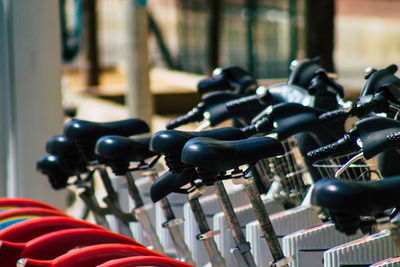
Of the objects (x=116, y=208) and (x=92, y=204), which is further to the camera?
(x=92, y=204)

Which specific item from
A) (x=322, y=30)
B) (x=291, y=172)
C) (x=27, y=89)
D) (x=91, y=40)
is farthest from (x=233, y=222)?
(x=91, y=40)

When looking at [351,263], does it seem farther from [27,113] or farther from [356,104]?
[27,113]

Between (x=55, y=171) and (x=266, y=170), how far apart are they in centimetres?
99

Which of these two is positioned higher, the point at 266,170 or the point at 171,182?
the point at 171,182

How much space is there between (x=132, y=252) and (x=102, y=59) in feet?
79.3

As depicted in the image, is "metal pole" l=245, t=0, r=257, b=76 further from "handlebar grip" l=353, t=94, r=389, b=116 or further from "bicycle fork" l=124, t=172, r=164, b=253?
"handlebar grip" l=353, t=94, r=389, b=116

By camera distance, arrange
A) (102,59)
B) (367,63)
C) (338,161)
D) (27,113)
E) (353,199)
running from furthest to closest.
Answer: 1. (102,59)
2. (367,63)
3. (27,113)
4. (338,161)
5. (353,199)

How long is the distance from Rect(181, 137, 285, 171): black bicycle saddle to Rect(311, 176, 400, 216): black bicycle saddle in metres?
0.53

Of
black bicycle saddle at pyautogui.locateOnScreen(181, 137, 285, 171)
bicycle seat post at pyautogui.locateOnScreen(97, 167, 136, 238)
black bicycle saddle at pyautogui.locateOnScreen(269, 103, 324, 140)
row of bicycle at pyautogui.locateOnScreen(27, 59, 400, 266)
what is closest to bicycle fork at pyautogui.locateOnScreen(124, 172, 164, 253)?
row of bicycle at pyautogui.locateOnScreen(27, 59, 400, 266)

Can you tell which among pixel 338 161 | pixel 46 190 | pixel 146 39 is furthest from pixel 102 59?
pixel 338 161

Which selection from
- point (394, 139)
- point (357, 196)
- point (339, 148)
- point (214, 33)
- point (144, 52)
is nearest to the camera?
point (357, 196)

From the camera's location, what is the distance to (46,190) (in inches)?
196

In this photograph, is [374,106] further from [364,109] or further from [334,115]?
[334,115]

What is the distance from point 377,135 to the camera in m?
2.12
